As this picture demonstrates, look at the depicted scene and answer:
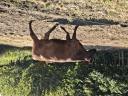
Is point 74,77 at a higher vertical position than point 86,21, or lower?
lower

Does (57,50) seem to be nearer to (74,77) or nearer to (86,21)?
(86,21)

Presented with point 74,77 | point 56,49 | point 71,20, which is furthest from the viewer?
point 74,77

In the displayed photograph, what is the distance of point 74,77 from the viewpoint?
23.0 feet

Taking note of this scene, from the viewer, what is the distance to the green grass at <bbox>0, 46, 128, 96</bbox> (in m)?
6.74

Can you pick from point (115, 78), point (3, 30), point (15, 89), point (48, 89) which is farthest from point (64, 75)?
point (3, 30)

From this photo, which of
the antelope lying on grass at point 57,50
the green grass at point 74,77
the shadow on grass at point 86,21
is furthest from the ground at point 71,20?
the green grass at point 74,77

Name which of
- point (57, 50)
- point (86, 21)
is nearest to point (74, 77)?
point (86, 21)

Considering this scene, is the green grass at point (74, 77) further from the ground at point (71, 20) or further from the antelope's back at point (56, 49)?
the antelope's back at point (56, 49)

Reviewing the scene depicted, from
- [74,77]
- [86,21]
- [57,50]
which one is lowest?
[74,77]

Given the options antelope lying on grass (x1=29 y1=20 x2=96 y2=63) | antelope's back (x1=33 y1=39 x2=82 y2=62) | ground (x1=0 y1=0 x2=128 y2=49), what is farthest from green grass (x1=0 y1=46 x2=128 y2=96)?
antelope's back (x1=33 y1=39 x2=82 y2=62)

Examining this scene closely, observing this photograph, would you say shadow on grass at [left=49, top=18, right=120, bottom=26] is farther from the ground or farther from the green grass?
the green grass

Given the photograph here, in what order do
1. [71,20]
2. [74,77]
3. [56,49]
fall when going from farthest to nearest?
[74,77]
[71,20]
[56,49]

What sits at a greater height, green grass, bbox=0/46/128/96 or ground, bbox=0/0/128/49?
ground, bbox=0/0/128/49

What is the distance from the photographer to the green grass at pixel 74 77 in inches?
265
